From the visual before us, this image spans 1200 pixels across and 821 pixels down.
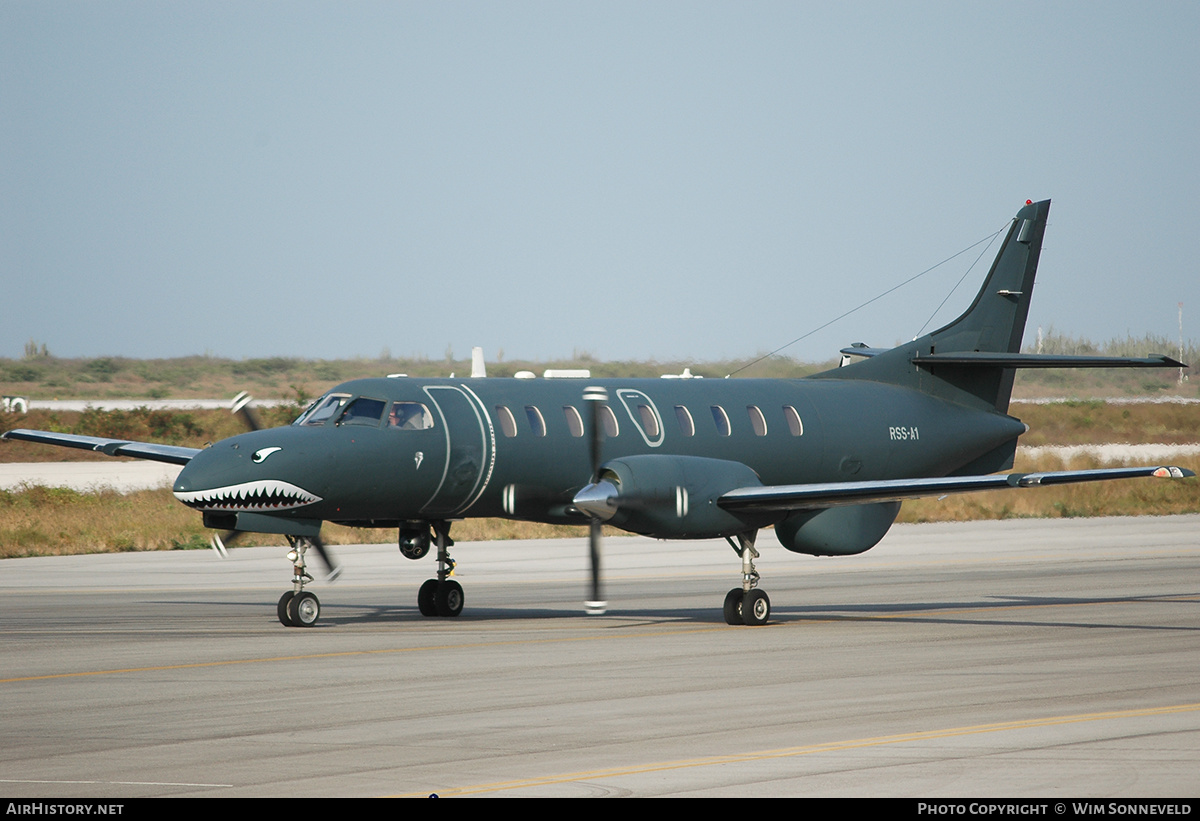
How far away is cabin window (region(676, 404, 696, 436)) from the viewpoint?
2211 cm

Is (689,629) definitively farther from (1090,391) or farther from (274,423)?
(1090,391)

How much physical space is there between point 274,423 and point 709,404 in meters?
37.6

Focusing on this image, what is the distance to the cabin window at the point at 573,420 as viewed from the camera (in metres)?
21.3

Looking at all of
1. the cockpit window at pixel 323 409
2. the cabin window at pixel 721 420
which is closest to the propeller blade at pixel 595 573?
the cabin window at pixel 721 420

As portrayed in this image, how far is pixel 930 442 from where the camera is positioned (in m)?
24.9

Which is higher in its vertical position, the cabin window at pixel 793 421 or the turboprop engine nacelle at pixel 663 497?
the cabin window at pixel 793 421

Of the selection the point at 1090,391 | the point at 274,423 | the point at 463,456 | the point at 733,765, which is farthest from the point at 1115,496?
the point at 733,765

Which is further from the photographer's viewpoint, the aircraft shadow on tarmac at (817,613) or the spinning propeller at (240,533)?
the aircraft shadow on tarmac at (817,613)

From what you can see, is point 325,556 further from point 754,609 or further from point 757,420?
point 757,420

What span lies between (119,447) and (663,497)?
9.64 metres

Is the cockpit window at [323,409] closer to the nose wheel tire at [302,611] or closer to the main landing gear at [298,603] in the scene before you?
the main landing gear at [298,603]

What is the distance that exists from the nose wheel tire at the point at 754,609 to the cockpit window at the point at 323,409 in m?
6.23

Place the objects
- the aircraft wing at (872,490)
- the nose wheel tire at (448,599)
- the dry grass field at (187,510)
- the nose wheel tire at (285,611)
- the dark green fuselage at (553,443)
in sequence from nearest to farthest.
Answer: the aircraft wing at (872,490) → the dark green fuselage at (553,443) → the nose wheel tire at (285,611) → the nose wheel tire at (448,599) → the dry grass field at (187,510)

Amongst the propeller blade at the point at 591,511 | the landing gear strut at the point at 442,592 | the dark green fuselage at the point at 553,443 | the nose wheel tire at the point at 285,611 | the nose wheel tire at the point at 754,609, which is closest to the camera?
the propeller blade at the point at 591,511
